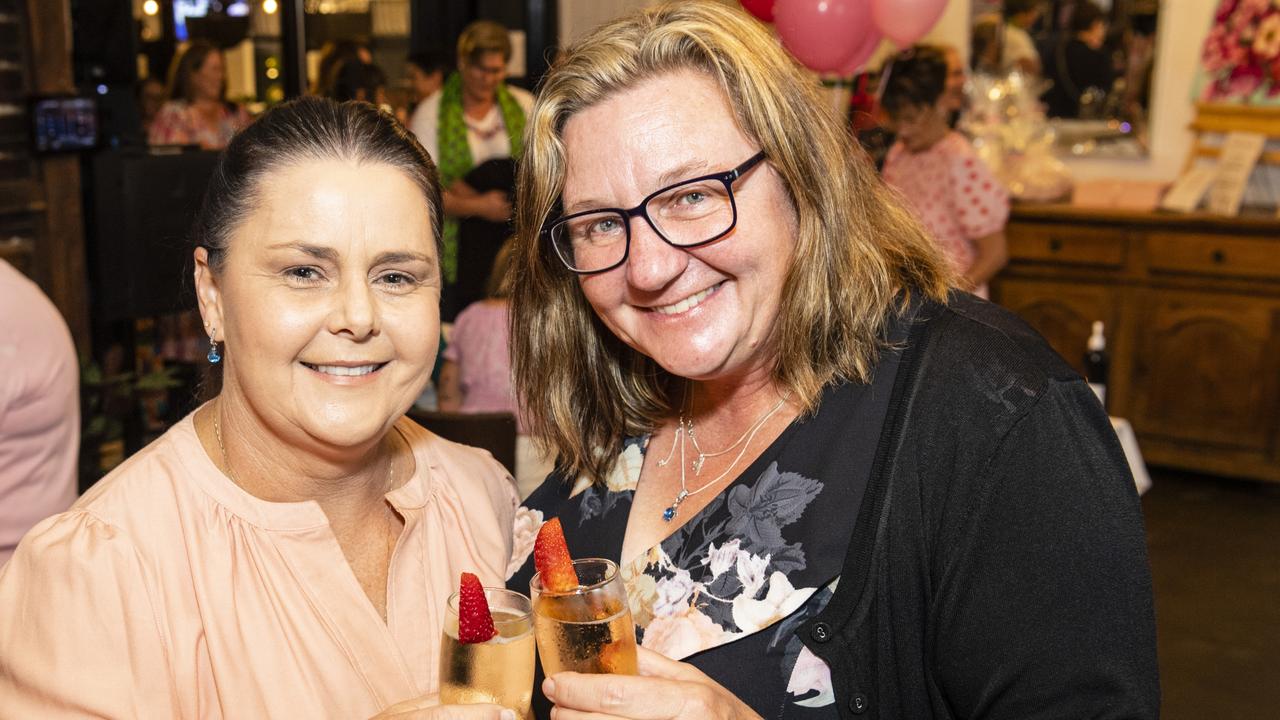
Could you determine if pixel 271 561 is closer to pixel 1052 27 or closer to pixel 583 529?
pixel 583 529

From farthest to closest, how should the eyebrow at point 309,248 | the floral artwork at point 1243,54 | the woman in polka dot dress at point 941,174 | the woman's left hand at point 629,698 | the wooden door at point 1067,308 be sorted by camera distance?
the wooden door at point 1067,308 → the floral artwork at point 1243,54 → the woman in polka dot dress at point 941,174 → the eyebrow at point 309,248 → the woman's left hand at point 629,698

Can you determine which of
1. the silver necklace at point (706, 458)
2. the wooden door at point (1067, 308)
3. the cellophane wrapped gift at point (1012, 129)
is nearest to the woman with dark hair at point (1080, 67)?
the cellophane wrapped gift at point (1012, 129)

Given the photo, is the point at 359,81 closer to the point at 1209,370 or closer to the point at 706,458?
the point at 1209,370

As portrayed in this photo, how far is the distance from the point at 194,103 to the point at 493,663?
4978 millimetres

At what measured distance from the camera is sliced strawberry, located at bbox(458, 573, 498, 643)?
1197 mm

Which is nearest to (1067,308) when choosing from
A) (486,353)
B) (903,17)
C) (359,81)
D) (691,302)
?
(903,17)

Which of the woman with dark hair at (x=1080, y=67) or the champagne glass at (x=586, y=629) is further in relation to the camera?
the woman with dark hair at (x=1080, y=67)

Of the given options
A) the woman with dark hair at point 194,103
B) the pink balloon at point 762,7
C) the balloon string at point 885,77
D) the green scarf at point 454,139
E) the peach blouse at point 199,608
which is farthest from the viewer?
the green scarf at point 454,139

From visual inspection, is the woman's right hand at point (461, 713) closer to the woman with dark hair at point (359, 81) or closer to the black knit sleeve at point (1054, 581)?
the black knit sleeve at point (1054, 581)

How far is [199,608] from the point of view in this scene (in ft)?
4.54

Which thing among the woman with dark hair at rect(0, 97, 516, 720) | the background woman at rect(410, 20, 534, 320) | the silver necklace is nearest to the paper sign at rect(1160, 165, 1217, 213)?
the background woman at rect(410, 20, 534, 320)

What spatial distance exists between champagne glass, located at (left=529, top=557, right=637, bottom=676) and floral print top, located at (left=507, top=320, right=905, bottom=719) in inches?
9.0

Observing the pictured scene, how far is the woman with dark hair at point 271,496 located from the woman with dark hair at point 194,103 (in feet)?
13.8

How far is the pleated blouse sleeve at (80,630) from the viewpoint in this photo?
50.0 inches
